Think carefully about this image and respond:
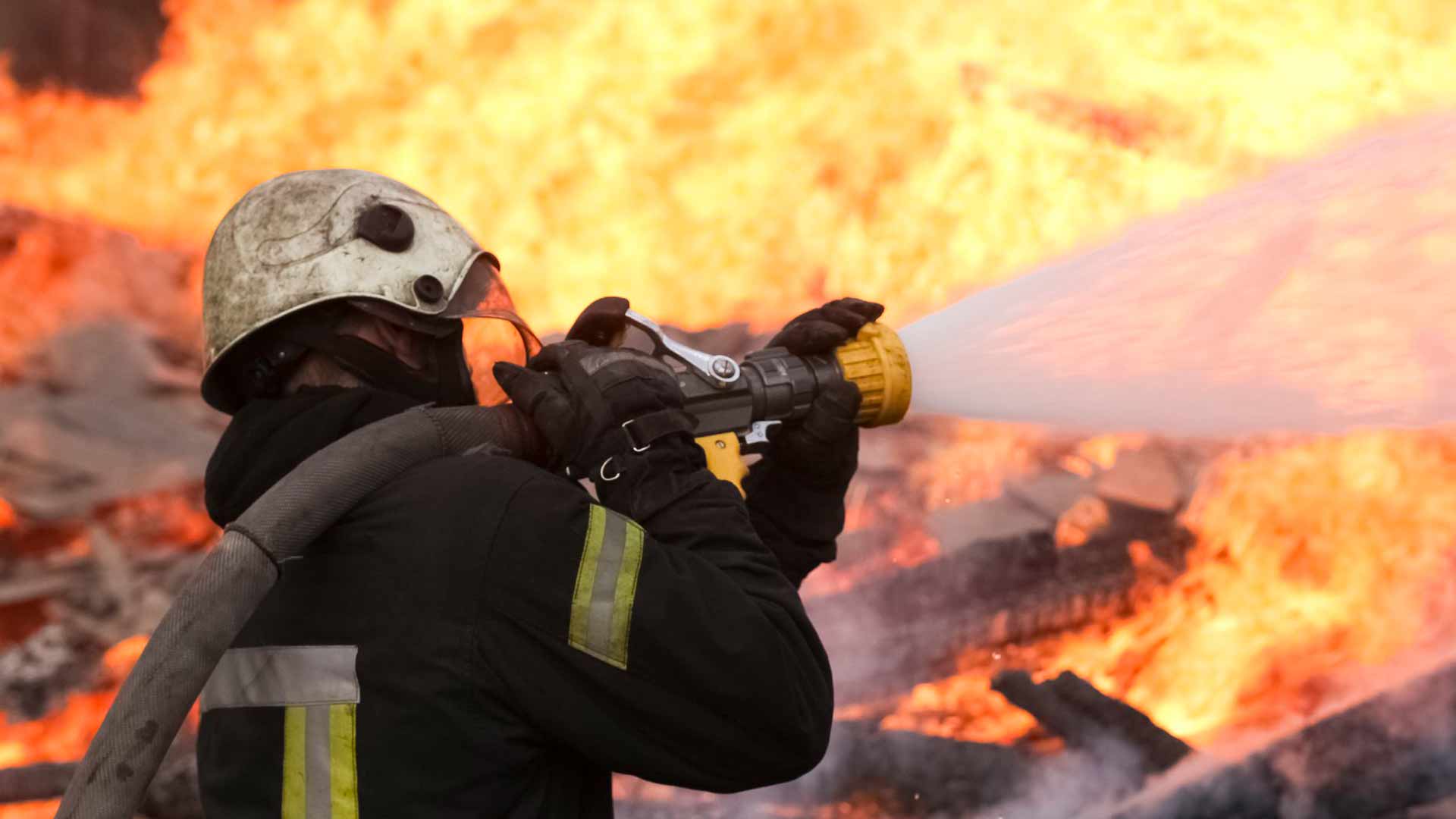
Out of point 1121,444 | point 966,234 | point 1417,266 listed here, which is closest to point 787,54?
point 966,234

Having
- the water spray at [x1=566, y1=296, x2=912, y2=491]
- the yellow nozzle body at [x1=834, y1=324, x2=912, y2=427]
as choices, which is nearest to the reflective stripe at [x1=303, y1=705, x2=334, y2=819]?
the water spray at [x1=566, y1=296, x2=912, y2=491]

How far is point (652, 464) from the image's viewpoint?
198 centimetres

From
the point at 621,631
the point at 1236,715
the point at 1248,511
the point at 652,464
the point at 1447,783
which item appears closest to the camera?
the point at 621,631

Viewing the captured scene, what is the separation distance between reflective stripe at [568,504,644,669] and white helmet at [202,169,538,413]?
25.0 inches

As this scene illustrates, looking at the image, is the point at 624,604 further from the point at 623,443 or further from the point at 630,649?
the point at 623,443

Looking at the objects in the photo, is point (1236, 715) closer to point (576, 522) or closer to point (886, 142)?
point (886, 142)

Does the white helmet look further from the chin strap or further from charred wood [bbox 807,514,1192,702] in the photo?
charred wood [bbox 807,514,1192,702]

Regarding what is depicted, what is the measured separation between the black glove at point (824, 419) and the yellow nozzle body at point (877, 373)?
0.03 meters

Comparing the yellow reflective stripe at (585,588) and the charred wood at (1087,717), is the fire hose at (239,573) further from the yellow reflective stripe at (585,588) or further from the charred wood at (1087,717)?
the charred wood at (1087,717)

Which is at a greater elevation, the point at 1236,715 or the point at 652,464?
the point at 652,464

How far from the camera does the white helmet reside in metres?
2.12

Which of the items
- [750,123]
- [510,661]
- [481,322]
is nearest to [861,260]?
[750,123]

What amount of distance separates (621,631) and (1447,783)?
3.14 meters

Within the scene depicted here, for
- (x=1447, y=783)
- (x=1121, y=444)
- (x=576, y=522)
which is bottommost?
(x=1447, y=783)
